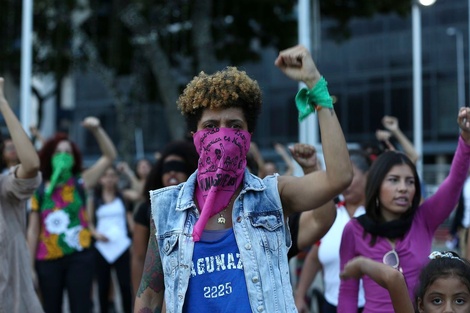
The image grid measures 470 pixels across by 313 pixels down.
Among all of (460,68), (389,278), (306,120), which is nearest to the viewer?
(389,278)

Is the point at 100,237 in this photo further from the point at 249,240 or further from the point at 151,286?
the point at 249,240

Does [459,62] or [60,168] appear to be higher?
[459,62]

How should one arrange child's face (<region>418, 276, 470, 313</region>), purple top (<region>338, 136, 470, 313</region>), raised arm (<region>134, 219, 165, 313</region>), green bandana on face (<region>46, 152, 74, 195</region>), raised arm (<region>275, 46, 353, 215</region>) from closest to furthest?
1. raised arm (<region>275, 46, 353, 215</region>)
2. raised arm (<region>134, 219, 165, 313</region>)
3. child's face (<region>418, 276, 470, 313</region>)
4. purple top (<region>338, 136, 470, 313</region>)
5. green bandana on face (<region>46, 152, 74, 195</region>)

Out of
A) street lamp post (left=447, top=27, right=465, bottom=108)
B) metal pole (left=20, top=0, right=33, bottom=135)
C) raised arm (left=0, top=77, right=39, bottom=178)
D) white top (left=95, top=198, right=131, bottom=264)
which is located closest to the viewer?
raised arm (left=0, top=77, right=39, bottom=178)

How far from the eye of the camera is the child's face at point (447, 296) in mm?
4059

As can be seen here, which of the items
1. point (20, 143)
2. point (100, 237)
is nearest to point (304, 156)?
point (20, 143)

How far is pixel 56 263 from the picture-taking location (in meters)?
7.25

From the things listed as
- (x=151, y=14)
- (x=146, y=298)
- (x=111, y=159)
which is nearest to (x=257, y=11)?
(x=151, y=14)

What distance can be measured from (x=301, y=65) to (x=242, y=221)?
632mm

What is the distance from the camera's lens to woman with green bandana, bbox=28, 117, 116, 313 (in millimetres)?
7199

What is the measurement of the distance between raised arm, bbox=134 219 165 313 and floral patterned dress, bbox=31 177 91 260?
3.82 m

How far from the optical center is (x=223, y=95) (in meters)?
3.39

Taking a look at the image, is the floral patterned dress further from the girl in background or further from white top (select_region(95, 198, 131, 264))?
white top (select_region(95, 198, 131, 264))

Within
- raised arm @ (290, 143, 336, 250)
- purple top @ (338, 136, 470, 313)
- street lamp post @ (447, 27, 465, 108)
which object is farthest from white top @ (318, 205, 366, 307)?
street lamp post @ (447, 27, 465, 108)
